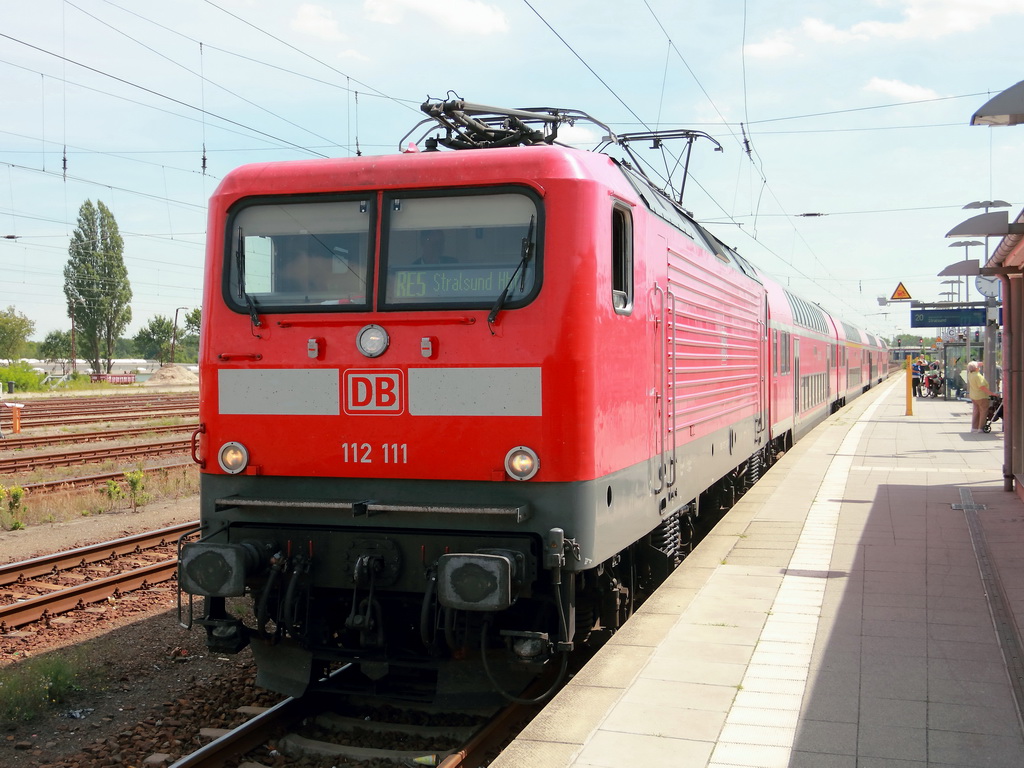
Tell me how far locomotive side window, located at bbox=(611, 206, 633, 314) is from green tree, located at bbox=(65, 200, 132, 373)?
61.2 m

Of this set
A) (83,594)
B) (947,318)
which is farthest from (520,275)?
(947,318)

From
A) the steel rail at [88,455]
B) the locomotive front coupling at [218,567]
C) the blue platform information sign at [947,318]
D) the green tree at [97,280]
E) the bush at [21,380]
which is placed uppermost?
the green tree at [97,280]

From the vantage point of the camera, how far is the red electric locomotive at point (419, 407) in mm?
5340

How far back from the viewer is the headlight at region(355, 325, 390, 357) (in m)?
5.55

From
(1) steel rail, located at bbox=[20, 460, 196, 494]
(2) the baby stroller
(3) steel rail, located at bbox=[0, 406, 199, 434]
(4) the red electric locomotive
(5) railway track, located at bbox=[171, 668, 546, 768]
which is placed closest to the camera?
(5) railway track, located at bbox=[171, 668, 546, 768]

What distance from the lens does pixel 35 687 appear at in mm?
6250

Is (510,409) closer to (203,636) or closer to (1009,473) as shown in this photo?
(203,636)

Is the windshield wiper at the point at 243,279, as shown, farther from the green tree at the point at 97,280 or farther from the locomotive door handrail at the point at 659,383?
the green tree at the point at 97,280

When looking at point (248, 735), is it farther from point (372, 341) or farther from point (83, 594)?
point (83, 594)

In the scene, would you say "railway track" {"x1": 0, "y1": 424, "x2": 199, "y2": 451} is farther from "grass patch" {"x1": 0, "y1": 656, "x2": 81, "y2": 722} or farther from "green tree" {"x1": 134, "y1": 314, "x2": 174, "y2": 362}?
"green tree" {"x1": 134, "y1": 314, "x2": 174, "y2": 362}

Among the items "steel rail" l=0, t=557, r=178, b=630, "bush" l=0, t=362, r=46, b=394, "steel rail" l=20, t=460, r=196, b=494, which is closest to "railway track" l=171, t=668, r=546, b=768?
"steel rail" l=0, t=557, r=178, b=630

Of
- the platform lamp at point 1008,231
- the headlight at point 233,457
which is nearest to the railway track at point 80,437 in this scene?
the platform lamp at point 1008,231

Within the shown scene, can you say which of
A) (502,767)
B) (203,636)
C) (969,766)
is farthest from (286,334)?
(969,766)

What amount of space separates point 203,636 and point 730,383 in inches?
215
